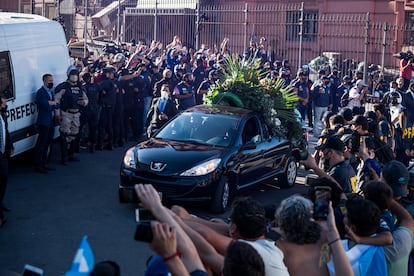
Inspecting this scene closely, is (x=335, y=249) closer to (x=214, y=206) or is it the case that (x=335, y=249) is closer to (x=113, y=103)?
(x=214, y=206)

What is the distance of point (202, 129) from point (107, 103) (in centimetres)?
421

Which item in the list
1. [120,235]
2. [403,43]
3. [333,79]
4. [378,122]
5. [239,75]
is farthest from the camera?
[403,43]

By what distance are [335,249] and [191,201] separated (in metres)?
5.88

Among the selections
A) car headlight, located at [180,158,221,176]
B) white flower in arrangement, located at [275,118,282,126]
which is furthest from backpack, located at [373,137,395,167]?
white flower in arrangement, located at [275,118,282,126]

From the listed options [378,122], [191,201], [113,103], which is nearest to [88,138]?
[113,103]

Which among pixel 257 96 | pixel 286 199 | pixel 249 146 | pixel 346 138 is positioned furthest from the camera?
pixel 257 96

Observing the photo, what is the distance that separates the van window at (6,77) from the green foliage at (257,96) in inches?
140

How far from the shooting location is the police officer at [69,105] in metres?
12.9

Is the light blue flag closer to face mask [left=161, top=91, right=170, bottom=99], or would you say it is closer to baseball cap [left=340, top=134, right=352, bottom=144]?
baseball cap [left=340, top=134, right=352, bottom=144]

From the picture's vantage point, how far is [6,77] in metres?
11.6

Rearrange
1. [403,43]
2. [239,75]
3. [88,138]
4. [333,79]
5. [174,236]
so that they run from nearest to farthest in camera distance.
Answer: [174,236], [239,75], [88,138], [333,79], [403,43]

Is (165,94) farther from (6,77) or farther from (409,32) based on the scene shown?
(409,32)

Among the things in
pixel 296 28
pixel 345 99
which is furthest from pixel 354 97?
pixel 296 28

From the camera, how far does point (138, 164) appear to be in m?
10.1
